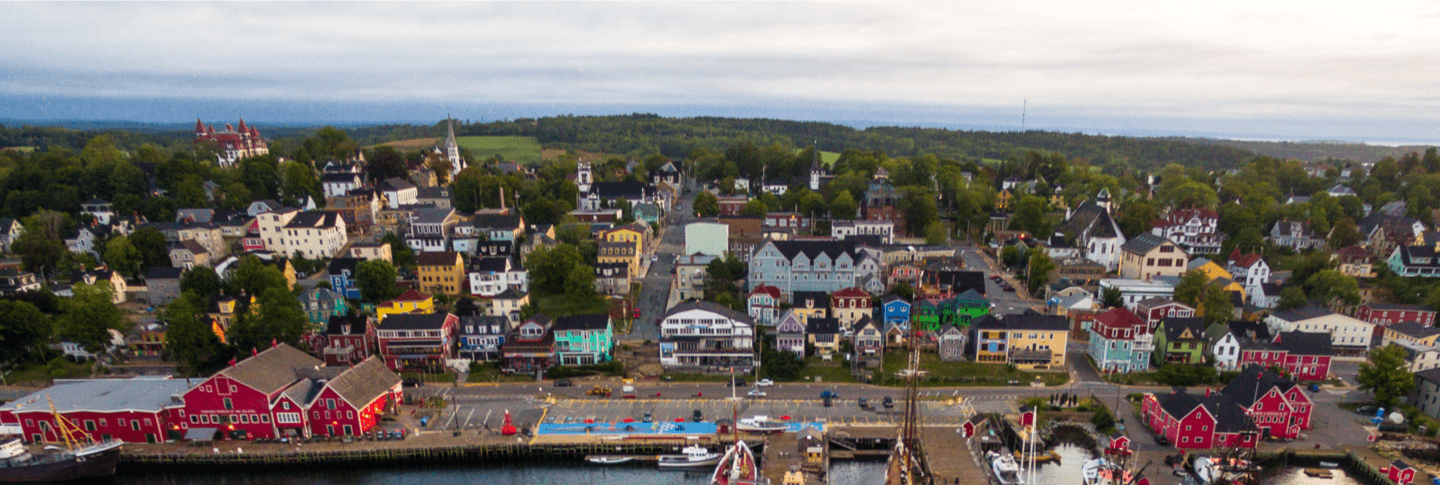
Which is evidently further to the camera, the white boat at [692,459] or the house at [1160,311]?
the house at [1160,311]

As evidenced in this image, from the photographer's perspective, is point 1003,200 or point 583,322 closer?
point 583,322

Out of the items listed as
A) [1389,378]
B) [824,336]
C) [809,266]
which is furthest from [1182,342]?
[809,266]

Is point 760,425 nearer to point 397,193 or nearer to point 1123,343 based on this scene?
point 1123,343

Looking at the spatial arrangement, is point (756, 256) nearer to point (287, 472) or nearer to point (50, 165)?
point (287, 472)

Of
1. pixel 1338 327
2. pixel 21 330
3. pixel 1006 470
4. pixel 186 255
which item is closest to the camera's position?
pixel 1006 470

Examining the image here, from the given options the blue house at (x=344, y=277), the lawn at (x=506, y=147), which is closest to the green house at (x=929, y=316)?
the blue house at (x=344, y=277)

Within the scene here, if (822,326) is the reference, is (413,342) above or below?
below

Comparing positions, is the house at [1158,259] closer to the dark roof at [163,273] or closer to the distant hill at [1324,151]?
the dark roof at [163,273]
